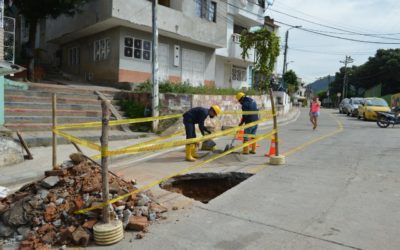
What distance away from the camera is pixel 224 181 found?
715cm

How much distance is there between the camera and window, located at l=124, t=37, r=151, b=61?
1828cm

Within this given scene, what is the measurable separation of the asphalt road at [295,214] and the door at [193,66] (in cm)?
1467

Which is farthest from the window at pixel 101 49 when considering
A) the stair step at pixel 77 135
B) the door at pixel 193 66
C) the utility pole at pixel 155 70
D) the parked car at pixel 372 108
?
the parked car at pixel 372 108

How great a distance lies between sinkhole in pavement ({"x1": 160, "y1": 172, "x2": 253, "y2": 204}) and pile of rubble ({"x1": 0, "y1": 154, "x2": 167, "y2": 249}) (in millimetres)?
1949

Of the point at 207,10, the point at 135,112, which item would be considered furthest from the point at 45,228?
the point at 207,10

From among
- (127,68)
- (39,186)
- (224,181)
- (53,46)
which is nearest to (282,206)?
(224,181)

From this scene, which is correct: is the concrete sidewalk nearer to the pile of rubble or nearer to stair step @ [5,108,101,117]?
the pile of rubble

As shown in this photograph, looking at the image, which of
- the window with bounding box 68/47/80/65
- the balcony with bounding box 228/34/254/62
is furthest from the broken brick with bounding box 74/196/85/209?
the balcony with bounding box 228/34/254/62

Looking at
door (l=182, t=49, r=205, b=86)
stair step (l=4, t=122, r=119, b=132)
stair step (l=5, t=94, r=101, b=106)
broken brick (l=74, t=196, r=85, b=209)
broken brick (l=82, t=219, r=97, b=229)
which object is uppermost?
door (l=182, t=49, r=205, b=86)

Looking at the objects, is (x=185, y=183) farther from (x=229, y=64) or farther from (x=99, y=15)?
(x=229, y=64)

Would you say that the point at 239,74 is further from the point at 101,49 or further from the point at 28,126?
the point at 28,126

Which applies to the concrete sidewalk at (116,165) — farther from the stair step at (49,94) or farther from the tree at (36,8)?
the tree at (36,8)

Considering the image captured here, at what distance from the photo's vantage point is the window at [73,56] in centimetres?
2181

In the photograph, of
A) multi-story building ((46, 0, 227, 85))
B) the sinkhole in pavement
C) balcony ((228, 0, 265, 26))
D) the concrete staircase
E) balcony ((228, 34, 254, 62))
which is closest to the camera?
the sinkhole in pavement
